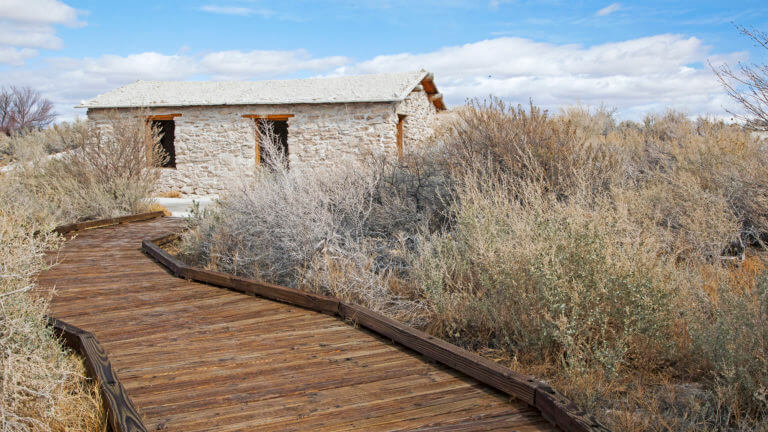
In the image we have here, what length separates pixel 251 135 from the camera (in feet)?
52.9

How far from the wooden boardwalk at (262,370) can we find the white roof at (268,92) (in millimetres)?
10410

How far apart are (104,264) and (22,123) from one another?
30721 millimetres

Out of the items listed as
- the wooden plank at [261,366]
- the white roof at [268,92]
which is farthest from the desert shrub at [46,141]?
the wooden plank at [261,366]

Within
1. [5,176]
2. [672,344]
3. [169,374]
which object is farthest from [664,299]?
[5,176]

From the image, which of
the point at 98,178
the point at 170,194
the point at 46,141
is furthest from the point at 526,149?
the point at 46,141

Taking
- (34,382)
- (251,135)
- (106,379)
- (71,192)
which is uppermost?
(251,135)

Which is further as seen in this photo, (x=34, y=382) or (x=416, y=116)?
(x=416, y=116)

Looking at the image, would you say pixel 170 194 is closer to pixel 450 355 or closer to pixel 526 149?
pixel 526 149

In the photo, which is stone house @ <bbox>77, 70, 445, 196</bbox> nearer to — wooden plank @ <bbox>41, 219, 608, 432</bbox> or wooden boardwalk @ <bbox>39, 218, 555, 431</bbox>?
wooden plank @ <bbox>41, 219, 608, 432</bbox>

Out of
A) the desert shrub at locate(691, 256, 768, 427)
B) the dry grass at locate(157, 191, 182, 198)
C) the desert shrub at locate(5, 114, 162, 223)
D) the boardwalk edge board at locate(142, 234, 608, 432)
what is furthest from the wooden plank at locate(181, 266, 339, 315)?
the dry grass at locate(157, 191, 182, 198)

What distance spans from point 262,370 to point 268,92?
1402cm

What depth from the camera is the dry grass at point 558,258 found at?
3371 mm

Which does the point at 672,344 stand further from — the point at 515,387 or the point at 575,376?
the point at 515,387

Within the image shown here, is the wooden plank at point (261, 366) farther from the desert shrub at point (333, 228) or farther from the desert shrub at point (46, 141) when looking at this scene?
the desert shrub at point (46, 141)
